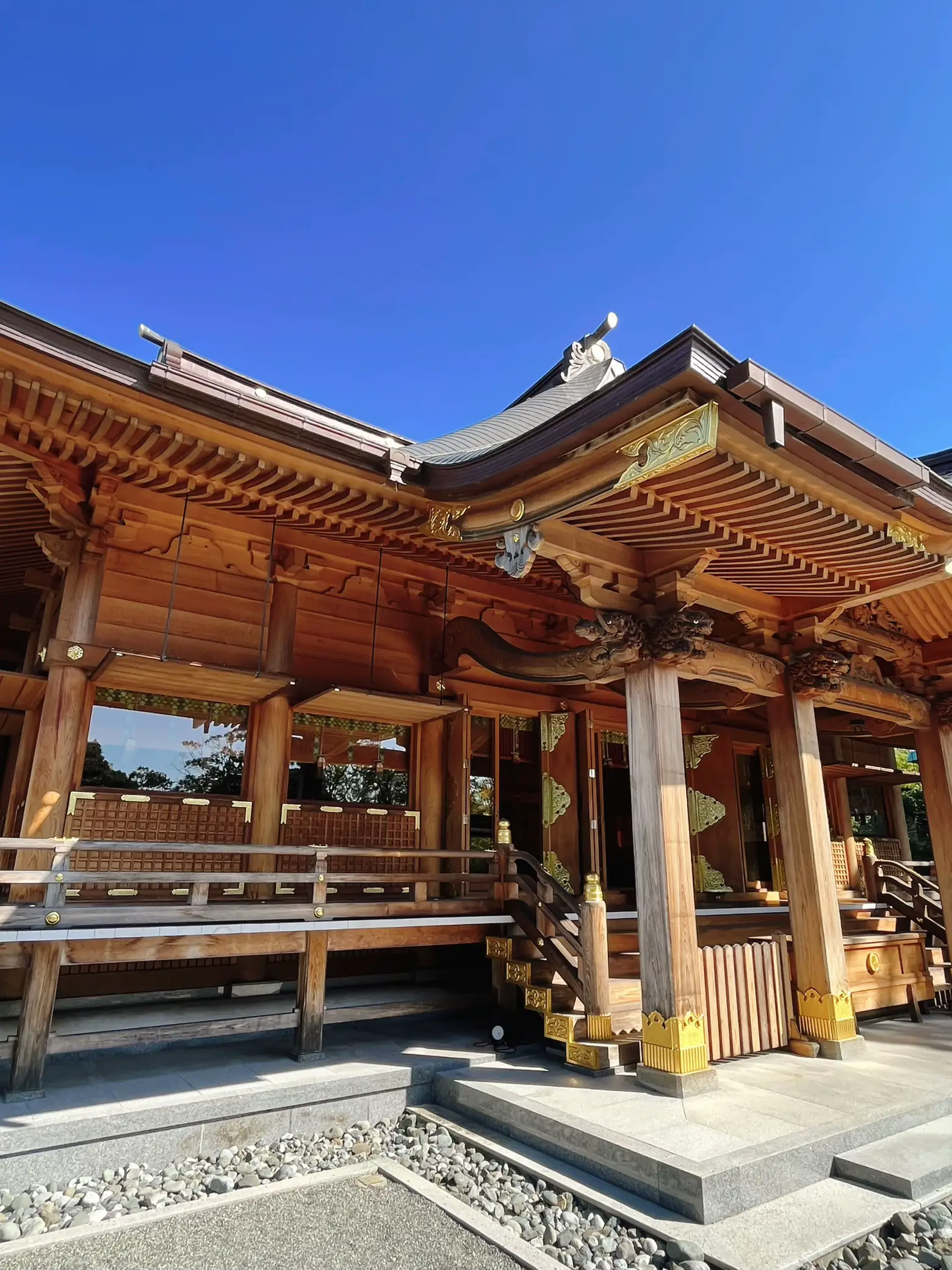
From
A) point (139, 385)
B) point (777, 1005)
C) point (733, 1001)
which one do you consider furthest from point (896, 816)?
point (139, 385)

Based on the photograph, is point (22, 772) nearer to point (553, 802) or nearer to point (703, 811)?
point (553, 802)

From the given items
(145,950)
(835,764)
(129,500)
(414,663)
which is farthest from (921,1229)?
(835,764)

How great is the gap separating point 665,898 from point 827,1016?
81.0 inches

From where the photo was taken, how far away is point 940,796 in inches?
291

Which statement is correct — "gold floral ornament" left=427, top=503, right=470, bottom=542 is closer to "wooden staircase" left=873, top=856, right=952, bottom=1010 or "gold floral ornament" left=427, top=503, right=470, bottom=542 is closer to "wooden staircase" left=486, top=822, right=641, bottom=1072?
"wooden staircase" left=486, top=822, right=641, bottom=1072

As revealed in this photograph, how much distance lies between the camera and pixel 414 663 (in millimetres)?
7602

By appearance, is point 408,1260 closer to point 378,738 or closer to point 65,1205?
point 65,1205

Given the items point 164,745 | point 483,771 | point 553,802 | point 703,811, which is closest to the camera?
point 164,745

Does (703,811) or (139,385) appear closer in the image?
(139,385)

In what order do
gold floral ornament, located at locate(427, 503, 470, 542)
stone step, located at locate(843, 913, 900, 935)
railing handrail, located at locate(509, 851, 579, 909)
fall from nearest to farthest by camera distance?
gold floral ornament, located at locate(427, 503, 470, 542) < railing handrail, located at locate(509, 851, 579, 909) < stone step, located at locate(843, 913, 900, 935)

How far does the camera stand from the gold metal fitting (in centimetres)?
519

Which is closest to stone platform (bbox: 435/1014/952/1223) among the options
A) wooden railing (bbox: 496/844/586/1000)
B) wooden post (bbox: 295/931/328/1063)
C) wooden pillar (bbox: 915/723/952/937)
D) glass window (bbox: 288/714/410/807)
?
wooden railing (bbox: 496/844/586/1000)

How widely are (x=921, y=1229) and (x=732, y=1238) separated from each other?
2.98 ft

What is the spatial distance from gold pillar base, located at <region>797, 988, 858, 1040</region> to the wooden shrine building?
0.09 feet
